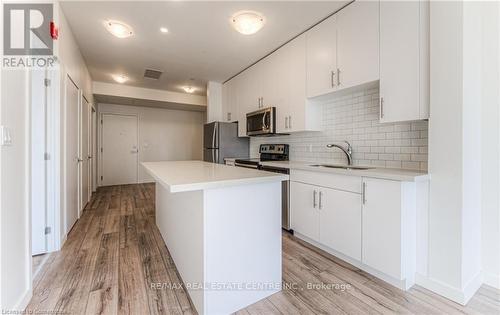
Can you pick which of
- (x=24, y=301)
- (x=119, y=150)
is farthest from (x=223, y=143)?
(x=119, y=150)

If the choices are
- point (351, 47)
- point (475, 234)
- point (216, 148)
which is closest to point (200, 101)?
point (216, 148)

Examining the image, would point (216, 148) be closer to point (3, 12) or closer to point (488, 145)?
point (3, 12)

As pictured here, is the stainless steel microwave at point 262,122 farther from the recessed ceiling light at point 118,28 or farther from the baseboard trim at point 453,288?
the baseboard trim at point 453,288

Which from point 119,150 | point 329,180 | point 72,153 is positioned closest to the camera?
point 329,180

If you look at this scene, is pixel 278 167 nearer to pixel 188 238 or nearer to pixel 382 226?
pixel 382 226

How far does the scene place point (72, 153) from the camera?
294cm

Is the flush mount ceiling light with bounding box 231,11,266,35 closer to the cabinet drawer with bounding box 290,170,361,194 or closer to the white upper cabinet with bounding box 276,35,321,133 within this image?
the white upper cabinet with bounding box 276,35,321,133

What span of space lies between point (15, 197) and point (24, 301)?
0.67 meters

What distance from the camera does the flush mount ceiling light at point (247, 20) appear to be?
2453 millimetres

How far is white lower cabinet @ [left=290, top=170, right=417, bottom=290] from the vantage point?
1712 mm

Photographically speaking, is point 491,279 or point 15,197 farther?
point 491,279

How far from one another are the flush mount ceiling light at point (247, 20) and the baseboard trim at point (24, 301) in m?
2.85

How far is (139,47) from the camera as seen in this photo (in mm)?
3293

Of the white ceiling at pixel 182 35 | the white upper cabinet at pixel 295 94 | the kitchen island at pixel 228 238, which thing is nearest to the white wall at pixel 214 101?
the white ceiling at pixel 182 35
